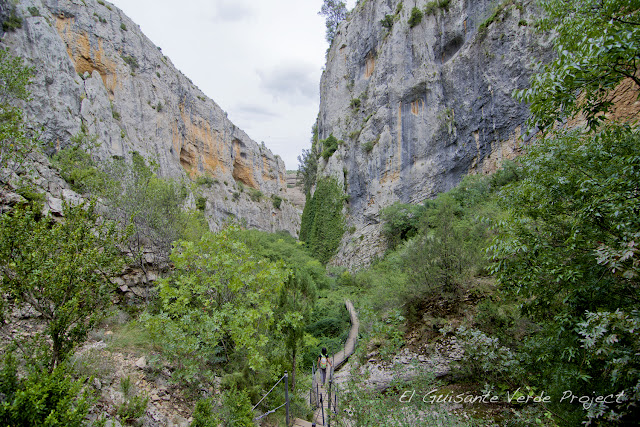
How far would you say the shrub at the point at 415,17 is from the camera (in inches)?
971

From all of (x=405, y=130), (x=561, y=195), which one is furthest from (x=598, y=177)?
(x=405, y=130)

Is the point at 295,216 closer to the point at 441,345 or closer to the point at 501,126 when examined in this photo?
the point at 501,126

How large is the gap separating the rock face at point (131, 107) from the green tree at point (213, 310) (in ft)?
63.6

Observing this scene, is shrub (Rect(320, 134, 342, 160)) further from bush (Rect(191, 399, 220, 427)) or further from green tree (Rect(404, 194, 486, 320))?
bush (Rect(191, 399, 220, 427))

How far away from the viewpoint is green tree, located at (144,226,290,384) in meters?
5.48

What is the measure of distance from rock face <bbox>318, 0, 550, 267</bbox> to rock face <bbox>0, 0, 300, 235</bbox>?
16.6 metres

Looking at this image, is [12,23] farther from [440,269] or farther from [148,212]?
[440,269]

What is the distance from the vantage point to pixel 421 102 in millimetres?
23938

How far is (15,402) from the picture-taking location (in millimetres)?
2662

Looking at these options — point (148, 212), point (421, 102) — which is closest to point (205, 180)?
point (421, 102)

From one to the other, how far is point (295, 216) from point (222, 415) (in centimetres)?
5660

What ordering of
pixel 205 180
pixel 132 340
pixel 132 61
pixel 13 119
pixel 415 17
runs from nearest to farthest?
pixel 132 340 → pixel 13 119 → pixel 415 17 → pixel 132 61 → pixel 205 180

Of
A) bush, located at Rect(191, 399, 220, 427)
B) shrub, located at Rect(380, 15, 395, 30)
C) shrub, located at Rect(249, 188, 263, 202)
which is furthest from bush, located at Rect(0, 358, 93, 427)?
shrub, located at Rect(249, 188, 263, 202)

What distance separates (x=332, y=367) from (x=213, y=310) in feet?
13.8
